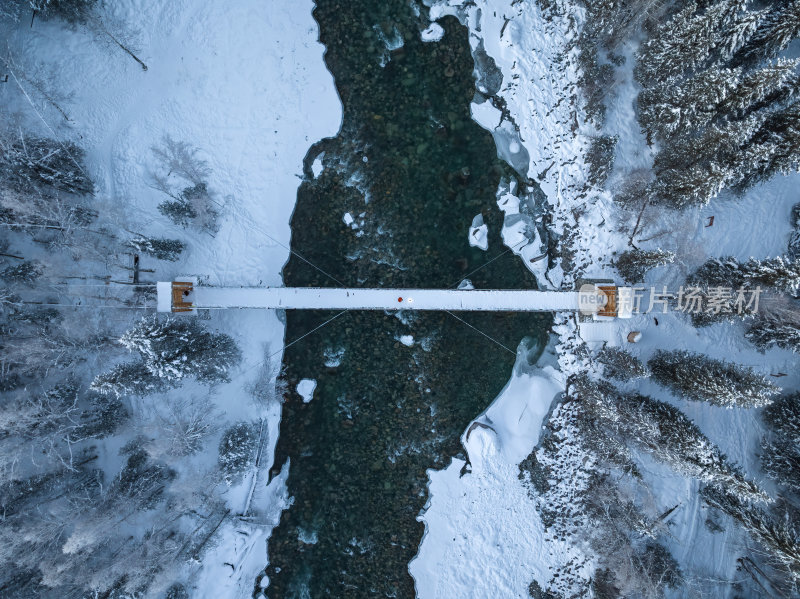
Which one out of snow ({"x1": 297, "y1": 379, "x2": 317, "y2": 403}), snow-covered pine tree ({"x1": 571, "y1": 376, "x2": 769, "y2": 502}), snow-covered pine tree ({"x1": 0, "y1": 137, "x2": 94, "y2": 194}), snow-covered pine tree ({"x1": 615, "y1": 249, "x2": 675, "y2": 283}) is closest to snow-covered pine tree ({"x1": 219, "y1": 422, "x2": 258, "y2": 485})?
snow ({"x1": 297, "y1": 379, "x2": 317, "y2": 403})

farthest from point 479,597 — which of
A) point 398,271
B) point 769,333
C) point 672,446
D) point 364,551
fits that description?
point 769,333

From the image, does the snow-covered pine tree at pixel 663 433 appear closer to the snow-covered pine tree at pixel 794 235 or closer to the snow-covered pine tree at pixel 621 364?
the snow-covered pine tree at pixel 621 364

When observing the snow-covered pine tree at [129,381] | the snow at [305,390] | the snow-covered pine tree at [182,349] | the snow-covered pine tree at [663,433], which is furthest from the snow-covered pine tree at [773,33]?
the snow-covered pine tree at [129,381]

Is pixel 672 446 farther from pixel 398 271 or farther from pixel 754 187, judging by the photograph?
pixel 398 271

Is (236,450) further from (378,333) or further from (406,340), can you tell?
(406,340)

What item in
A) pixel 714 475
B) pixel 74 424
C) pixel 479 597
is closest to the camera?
→ pixel 714 475

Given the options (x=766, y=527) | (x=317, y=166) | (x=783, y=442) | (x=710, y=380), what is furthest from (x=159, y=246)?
(x=783, y=442)
